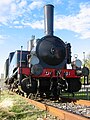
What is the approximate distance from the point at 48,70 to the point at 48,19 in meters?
3.13

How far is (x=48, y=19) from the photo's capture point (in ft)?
40.1

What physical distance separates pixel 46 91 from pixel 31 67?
4.62 ft

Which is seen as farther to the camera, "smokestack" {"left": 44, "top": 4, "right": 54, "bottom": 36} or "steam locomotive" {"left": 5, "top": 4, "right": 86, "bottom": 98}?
"smokestack" {"left": 44, "top": 4, "right": 54, "bottom": 36}

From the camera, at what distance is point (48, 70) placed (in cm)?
1022

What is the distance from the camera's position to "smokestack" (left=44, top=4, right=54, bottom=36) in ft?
38.7

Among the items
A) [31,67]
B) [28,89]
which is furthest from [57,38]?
[28,89]

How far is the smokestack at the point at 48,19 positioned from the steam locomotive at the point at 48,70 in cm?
9

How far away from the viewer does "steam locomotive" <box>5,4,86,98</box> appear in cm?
1012

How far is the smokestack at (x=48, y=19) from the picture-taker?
38.7ft

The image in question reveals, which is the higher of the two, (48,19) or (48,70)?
(48,19)

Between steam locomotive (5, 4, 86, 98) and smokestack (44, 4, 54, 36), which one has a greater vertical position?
smokestack (44, 4, 54, 36)

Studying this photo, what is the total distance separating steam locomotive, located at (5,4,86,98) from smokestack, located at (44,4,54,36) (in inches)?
3.7

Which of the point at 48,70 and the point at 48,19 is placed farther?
the point at 48,19

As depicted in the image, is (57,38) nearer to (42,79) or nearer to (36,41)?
(36,41)
